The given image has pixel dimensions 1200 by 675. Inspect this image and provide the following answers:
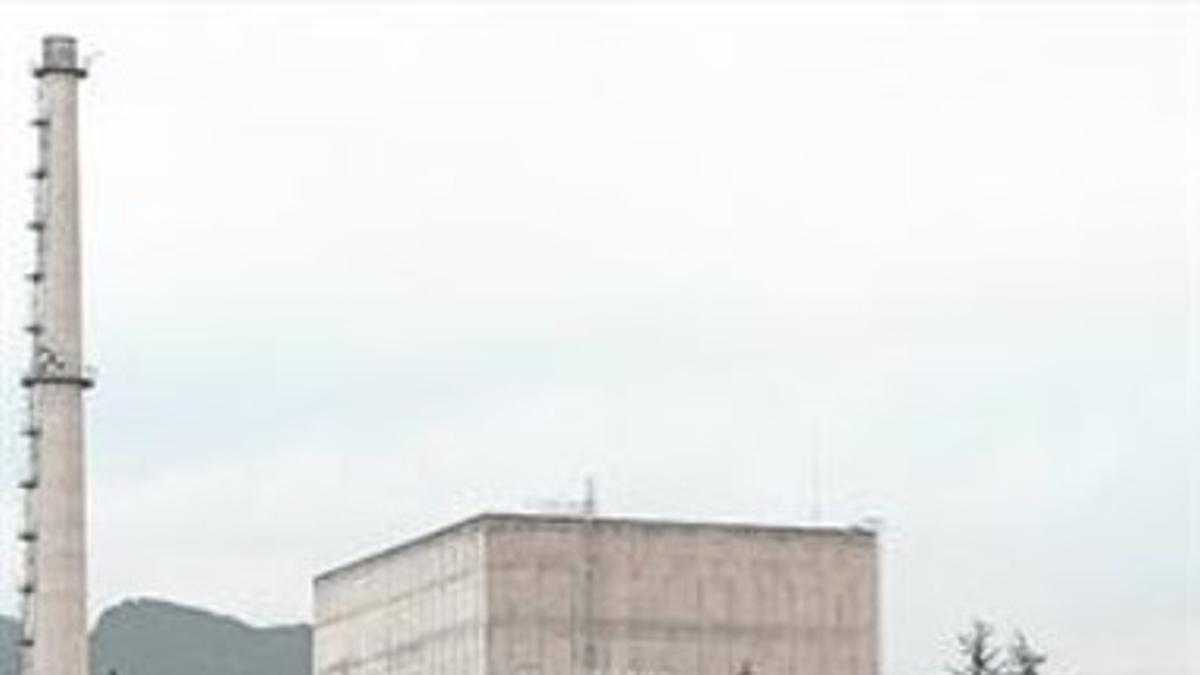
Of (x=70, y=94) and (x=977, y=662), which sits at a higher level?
(x=70, y=94)

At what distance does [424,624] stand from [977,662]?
29373 mm

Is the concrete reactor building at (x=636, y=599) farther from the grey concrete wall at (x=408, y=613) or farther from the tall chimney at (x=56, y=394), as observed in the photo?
the tall chimney at (x=56, y=394)

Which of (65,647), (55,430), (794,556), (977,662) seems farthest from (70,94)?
(794,556)

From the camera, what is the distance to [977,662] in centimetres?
8075

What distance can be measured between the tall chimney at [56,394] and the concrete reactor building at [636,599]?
72.9 feet

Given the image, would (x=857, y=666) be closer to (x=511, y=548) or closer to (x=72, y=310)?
(x=511, y=548)

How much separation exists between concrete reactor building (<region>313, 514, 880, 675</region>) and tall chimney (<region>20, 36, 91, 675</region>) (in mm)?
22234

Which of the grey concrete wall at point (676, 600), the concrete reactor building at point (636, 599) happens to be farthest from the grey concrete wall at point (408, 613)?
the grey concrete wall at point (676, 600)

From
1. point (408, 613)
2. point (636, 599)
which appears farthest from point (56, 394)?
point (408, 613)

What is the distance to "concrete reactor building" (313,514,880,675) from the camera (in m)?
101

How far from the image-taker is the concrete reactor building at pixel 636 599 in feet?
331

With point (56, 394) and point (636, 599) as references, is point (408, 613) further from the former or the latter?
point (56, 394)

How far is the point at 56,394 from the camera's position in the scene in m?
79.5

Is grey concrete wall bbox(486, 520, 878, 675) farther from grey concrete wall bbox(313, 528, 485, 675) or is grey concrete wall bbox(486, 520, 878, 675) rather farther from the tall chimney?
the tall chimney
